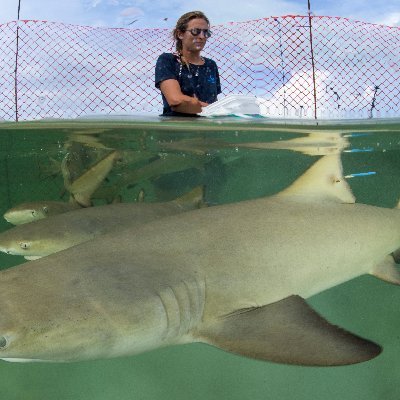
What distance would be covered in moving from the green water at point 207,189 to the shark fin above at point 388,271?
800 mm

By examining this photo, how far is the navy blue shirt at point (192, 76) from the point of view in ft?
16.6

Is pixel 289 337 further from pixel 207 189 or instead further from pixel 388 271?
pixel 207 189

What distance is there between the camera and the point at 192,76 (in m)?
5.20

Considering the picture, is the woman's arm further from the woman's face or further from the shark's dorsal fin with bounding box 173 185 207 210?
the shark's dorsal fin with bounding box 173 185 207 210

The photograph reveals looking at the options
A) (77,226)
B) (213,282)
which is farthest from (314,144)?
(213,282)

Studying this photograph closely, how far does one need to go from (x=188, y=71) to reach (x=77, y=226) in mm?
1733

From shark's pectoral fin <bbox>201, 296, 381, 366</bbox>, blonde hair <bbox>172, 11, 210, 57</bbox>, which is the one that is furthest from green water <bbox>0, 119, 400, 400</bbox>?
shark's pectoral fin <bbox>201, 296, 381, 366</bbox>

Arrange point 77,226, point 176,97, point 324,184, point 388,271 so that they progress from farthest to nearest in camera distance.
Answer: point 176,97 → point 77,226 → point 324,184 → point 388,271

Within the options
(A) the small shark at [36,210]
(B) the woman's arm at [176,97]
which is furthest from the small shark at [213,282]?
(A) the small shark at [36,210]

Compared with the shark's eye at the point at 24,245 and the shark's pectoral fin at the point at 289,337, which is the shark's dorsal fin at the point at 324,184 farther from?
the shark's eye at the point at 24,245

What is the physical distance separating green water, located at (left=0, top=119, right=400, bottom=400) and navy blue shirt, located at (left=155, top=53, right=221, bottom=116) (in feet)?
1.25

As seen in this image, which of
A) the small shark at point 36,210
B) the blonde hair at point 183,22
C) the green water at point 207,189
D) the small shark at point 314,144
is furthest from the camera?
the small shark at point 314,144

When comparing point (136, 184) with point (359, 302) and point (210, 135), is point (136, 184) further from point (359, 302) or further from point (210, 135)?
point (359, 302)

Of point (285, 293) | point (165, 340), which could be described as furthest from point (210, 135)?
point (165, 340)
